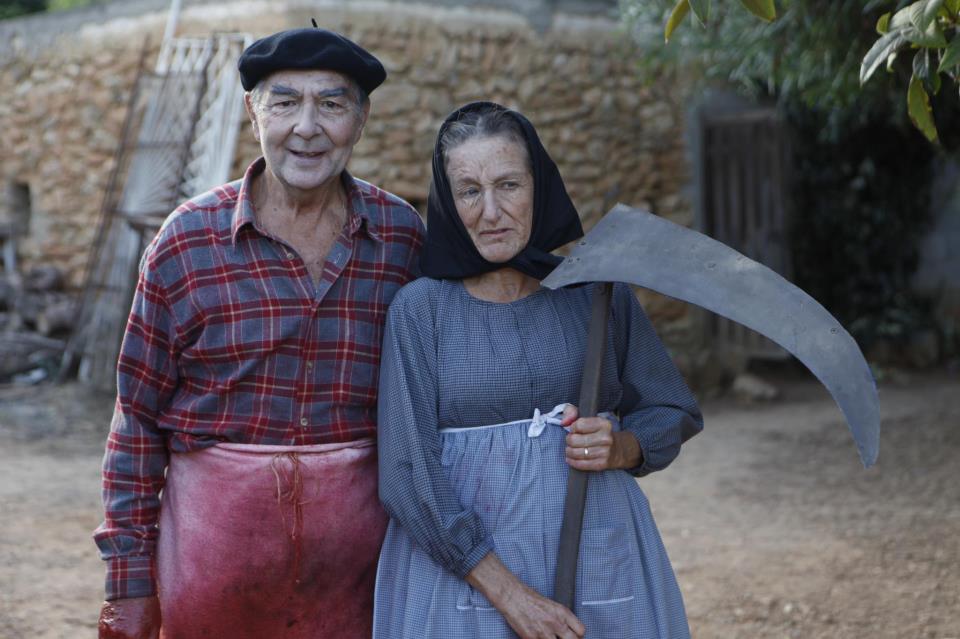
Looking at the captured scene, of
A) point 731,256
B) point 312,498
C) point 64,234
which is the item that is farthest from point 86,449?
point 731,256

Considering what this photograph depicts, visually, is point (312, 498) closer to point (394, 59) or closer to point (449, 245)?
point (449, 245)

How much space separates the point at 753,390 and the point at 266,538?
6.58 meters

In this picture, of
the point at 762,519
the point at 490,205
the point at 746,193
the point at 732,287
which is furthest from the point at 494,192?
the point at 746,193

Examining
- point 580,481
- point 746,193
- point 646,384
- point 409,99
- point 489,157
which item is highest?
point 409,99

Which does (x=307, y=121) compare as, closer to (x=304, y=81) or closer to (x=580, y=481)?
(x=304, y=81)

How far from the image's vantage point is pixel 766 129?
29.4 ft

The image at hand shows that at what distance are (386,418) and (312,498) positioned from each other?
27cm

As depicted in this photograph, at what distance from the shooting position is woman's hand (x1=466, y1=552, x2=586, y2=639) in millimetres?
1920

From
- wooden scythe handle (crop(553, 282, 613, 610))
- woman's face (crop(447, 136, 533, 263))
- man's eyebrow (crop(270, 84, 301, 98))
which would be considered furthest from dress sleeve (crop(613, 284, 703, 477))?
man's eyebrow (crop(270, 84, 301, 98))

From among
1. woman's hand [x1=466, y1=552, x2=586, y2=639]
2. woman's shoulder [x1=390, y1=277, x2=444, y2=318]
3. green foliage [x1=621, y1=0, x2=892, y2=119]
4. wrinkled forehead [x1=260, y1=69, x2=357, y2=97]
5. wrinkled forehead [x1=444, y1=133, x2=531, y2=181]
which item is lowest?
woman's hand [x1=466, y1=552, x2=586, y2=639]

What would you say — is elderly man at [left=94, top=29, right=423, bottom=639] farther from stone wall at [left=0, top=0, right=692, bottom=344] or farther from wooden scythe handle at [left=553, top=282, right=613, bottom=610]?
stone wall at [left=0, top=0, right=692, bottom=344]

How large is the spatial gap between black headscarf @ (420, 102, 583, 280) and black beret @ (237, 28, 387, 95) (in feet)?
0.74

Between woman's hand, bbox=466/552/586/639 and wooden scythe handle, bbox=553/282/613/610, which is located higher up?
wooden scythe handle, bbox=553/282/613/610

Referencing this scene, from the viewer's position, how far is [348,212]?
225 cm
